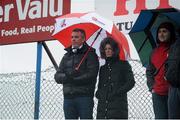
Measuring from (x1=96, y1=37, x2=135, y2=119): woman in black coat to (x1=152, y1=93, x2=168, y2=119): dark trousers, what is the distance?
321 millimetres

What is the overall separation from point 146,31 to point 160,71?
0.74 metres

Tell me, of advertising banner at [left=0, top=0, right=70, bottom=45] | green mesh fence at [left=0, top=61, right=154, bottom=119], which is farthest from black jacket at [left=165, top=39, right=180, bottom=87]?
advertising banner at [left=0, top=0, right=70, bottom=45]

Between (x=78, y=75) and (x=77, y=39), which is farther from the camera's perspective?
(x=77, y=39)

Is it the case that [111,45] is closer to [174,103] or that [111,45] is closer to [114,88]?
[114,88]

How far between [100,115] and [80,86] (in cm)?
39

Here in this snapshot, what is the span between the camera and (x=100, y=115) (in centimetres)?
545

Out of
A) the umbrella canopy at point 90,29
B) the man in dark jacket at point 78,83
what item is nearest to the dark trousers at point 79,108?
the man in dark jacket at point 78,83

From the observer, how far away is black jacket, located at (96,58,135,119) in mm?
5367

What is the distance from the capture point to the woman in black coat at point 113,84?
537cm

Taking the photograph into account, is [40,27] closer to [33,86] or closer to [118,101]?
[33,86]

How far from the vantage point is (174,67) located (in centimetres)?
486

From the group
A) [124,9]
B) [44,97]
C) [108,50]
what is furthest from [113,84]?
[44,97]

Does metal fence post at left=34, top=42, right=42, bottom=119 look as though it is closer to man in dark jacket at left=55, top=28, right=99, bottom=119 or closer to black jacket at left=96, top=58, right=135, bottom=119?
man in dark jacket at left=55, top=28, right=99, bottom=119

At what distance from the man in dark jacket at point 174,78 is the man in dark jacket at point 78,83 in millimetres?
961
